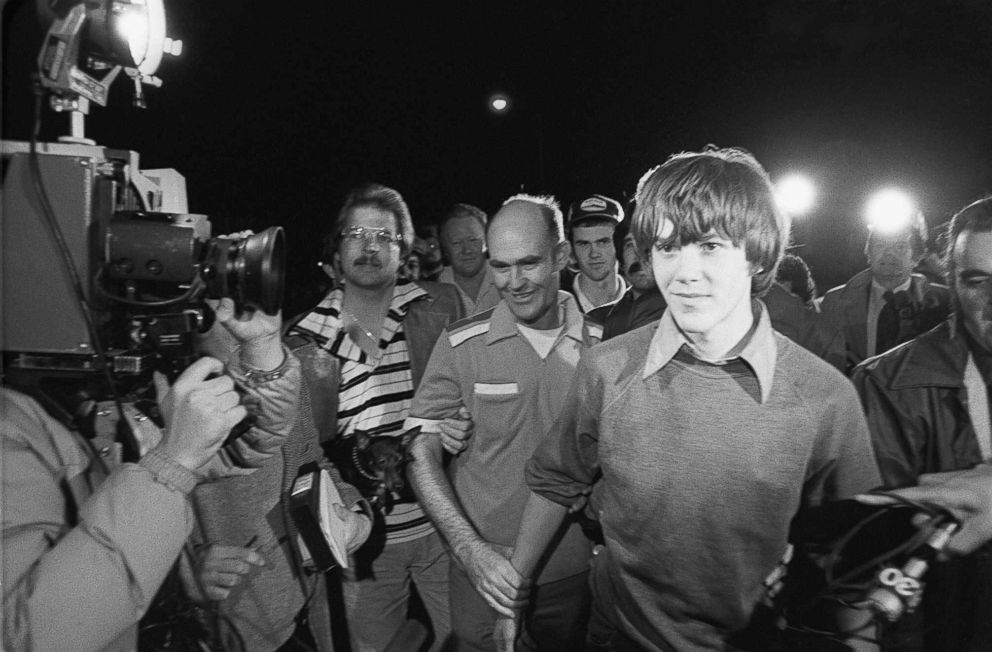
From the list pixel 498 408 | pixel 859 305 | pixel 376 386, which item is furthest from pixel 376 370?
pixel 859 305

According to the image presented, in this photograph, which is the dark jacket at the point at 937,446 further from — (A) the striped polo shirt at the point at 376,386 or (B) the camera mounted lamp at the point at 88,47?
(B) the camera mounted lamp at the point at 88,47

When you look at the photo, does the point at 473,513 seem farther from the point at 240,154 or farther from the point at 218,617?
the point at 240,154

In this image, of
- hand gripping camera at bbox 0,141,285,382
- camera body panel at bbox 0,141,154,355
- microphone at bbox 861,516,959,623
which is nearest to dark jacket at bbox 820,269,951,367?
microphone at bbox 861,516,959,623

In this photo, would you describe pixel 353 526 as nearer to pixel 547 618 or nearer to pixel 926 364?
pixel 547 618

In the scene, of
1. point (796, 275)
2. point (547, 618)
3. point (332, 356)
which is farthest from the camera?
point (796, 275)

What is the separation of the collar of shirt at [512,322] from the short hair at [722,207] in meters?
0.79

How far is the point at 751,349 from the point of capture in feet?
4.94

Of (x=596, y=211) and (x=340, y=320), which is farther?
(x=596, y=211)

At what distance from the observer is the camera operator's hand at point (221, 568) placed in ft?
6.21

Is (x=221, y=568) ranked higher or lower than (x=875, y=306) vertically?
lower

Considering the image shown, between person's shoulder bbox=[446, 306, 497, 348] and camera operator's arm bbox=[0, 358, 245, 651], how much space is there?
3.67 ft

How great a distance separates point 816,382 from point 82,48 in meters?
1.74

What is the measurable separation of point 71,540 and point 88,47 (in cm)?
100

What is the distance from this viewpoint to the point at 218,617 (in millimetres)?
1866
